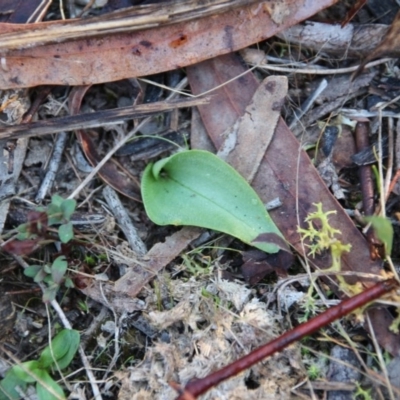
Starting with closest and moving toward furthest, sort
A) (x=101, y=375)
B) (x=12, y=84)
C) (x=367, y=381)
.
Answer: (x=367, y=381) < (x=101, y=375) < (x=12, y=84)

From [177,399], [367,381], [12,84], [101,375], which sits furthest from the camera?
[12,84]

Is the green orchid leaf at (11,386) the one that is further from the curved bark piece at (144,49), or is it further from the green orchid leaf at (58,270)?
the curved bark piece at (144,49)

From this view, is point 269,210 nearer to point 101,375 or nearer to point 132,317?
point 132,317

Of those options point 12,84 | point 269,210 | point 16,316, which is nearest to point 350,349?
point 269,210

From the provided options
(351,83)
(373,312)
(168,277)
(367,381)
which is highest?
(351,83)

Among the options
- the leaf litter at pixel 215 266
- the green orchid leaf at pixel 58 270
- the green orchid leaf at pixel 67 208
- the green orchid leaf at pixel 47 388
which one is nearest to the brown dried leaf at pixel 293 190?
the leaf litter at pixel 215 266
